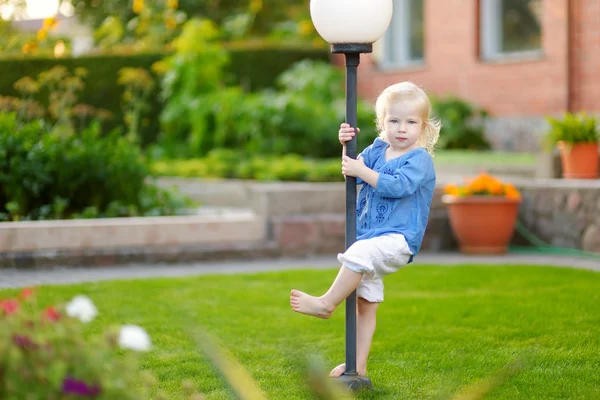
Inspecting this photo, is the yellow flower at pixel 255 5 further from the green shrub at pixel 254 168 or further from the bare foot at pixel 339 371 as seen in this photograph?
the bare foot at pixel 339 371

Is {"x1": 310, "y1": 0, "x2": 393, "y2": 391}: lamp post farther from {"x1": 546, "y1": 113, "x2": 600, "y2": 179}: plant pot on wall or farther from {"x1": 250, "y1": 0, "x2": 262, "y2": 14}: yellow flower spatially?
{"x1": 250, "y1": 0, "x2": 262, "y2": 14}: yellow flower

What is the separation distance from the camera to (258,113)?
11945mm

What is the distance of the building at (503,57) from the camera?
1198cm

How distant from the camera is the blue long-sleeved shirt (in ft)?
12.5

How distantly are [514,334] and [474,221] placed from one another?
3.52 m

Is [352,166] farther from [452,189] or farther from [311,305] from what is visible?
[452,189]

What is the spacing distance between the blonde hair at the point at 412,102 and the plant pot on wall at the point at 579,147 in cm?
530

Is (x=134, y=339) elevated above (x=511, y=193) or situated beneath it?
elevated above

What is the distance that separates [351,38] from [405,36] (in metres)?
11.8

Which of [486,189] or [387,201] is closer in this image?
[387,201]

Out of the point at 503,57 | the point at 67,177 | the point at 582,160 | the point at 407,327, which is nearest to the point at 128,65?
the point at 503,57

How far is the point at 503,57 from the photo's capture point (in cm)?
1335

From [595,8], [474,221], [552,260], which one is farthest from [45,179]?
[595,8]

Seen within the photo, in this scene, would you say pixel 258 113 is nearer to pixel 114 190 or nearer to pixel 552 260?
pixel 114 190
